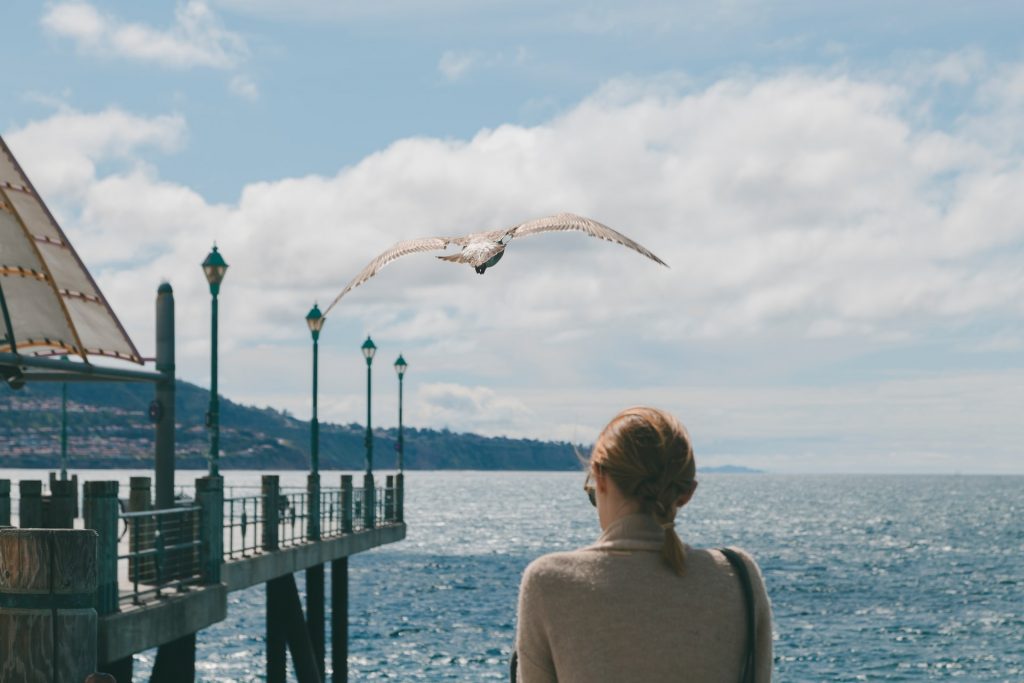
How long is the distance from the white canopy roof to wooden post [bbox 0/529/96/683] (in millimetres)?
15514

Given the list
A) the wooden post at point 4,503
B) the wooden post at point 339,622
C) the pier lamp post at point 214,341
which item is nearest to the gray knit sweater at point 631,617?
the wooden post at point 4,503

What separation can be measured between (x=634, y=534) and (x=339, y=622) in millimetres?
29912

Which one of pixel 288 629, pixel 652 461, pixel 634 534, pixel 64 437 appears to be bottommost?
pixel 288 629

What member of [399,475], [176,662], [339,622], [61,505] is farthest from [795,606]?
[61,505]

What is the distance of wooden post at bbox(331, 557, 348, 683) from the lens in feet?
103

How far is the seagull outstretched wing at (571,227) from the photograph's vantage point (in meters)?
6.35

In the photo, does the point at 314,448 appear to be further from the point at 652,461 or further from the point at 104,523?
the point at 652,461

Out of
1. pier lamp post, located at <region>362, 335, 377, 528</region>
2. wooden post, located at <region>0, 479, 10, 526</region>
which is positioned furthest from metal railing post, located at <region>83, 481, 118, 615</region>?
pier lamp post, located at <region>362, 335, 377, 528</region>

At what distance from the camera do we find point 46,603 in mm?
6387

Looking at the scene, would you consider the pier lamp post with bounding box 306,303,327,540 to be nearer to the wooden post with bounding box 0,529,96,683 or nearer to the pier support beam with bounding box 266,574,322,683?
the pier support beam with bounding box 266,574,322,683

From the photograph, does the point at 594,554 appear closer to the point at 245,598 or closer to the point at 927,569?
the point at 245,598

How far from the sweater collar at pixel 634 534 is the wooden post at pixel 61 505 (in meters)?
12.9

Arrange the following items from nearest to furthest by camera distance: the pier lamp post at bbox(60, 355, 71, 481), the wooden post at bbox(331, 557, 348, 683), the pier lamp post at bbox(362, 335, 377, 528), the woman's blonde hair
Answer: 1. the woman's blonde hair
2. the pier lamp post at bbox(60, 355, 71, 481)
3. the wooden post at bbox(331, 557, 348, 683)
4. the pier lamp post at bbox(362, 335, 377, 528)

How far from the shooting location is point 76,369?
17188 millimetres
